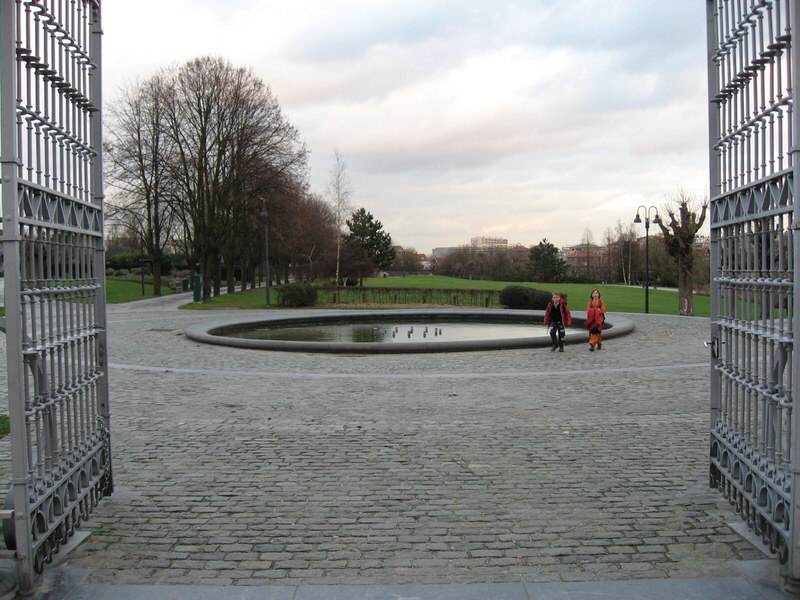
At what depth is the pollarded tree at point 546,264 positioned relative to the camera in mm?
94062

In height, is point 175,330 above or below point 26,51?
below

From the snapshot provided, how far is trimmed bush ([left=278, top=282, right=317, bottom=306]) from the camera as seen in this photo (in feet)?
108

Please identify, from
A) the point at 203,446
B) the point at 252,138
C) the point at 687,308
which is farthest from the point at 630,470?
the point at 252,138

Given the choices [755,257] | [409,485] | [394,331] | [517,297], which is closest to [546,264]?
[517,297]

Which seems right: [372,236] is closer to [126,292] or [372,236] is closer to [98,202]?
[126,292]

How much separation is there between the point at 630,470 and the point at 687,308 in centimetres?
2496

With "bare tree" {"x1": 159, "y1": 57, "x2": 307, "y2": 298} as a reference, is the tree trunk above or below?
below

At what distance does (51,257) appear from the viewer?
14.0 feet

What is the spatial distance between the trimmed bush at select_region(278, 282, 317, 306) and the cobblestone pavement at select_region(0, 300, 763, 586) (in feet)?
72.2

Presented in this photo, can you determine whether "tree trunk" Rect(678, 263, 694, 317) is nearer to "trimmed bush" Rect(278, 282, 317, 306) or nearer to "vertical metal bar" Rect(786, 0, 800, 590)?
"trimmed bush" Rect(278, 282, 317, 306)

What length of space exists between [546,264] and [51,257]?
94032 millimetres

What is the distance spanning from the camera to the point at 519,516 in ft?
15.4

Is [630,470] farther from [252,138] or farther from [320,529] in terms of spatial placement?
[252,138]

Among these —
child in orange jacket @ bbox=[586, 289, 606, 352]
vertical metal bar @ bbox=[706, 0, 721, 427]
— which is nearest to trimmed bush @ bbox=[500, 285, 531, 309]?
child in orange jacket @ bbox=[586, 289, 606, 352]
